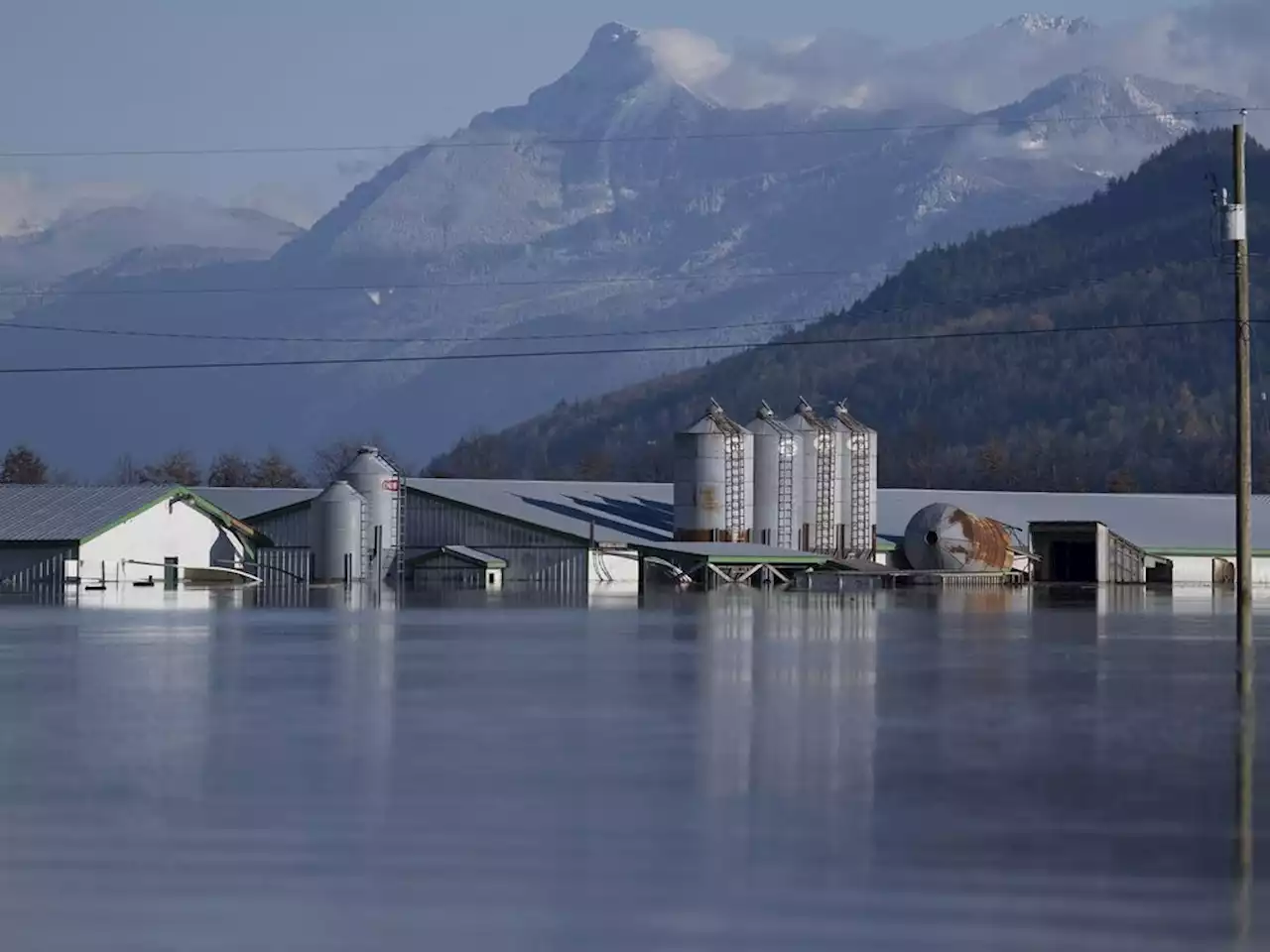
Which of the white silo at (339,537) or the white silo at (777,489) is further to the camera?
the white silo at (777,489)

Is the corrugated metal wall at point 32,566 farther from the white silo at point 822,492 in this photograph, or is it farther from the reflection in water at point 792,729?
the reflection in water at point 792,729

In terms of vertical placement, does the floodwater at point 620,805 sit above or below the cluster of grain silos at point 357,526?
below

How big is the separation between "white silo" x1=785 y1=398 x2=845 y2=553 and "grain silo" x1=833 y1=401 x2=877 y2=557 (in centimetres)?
37

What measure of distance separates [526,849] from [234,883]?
165cm

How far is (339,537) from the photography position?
78312 mm

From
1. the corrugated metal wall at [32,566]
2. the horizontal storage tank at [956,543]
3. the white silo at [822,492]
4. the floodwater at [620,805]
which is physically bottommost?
the floodwater at [620,805]

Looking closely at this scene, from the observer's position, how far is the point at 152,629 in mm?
37094

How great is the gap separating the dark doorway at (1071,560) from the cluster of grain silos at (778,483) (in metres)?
6.97

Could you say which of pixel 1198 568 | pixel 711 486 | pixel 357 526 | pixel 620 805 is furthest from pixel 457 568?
pixel 620 805

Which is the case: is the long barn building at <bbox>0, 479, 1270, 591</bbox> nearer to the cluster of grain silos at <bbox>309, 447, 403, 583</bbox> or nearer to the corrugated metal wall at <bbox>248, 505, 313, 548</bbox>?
the corrugated metal wall at <bbox>248, 505, 313, 548</bbox>

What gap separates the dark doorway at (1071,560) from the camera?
289 ft

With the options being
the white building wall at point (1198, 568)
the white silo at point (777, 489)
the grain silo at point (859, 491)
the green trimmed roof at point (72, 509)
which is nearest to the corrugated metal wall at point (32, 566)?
the green trimmed roof at point (72, 509)

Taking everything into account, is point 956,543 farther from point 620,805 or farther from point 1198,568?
point 620,805

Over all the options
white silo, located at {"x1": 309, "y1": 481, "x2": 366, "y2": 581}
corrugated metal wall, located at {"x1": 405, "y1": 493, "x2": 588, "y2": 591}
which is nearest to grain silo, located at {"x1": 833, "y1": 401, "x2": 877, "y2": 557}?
corrugated metal wall, located at {"x1": 405, "y1": 493, "x2": 588, "y2": 591}
